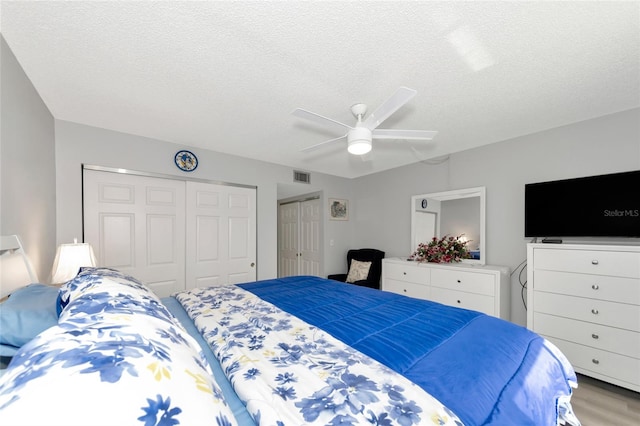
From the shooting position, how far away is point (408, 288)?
358cm

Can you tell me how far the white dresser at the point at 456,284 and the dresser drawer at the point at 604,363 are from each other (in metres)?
0.60

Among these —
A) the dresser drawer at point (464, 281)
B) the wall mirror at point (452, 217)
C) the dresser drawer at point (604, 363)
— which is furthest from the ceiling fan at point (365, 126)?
the dresser drawer at point (604, 363)

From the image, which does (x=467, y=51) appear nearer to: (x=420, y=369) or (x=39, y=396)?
(x=420, y=369)

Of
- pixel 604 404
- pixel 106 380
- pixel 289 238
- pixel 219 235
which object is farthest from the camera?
pixel 289 238

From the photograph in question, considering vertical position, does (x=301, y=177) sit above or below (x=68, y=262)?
above

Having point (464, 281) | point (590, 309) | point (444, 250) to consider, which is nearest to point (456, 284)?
point (464, 281)

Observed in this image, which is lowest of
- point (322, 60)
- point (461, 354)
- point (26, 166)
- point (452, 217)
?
point (461, 354)

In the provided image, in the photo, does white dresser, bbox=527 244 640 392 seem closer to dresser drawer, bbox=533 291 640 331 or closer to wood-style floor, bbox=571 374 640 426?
dresser drawer, bbox=533 291 640 331

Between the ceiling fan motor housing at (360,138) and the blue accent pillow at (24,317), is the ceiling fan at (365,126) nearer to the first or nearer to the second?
the ceiling fan motor housing at (360,138)

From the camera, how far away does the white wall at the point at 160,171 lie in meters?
2.47

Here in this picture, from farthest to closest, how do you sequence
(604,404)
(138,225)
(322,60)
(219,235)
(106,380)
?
(219,235) → (138,225) → (604,404) → (322,60) → (106,380)

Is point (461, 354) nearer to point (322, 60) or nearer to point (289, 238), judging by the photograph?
point (322, 60)

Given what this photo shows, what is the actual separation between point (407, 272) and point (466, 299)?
79 cm

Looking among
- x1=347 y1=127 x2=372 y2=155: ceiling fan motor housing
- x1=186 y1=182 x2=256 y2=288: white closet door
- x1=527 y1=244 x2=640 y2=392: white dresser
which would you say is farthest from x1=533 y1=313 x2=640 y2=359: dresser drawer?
x1=186 y1=182 x2=256 y2=288: white closet door
